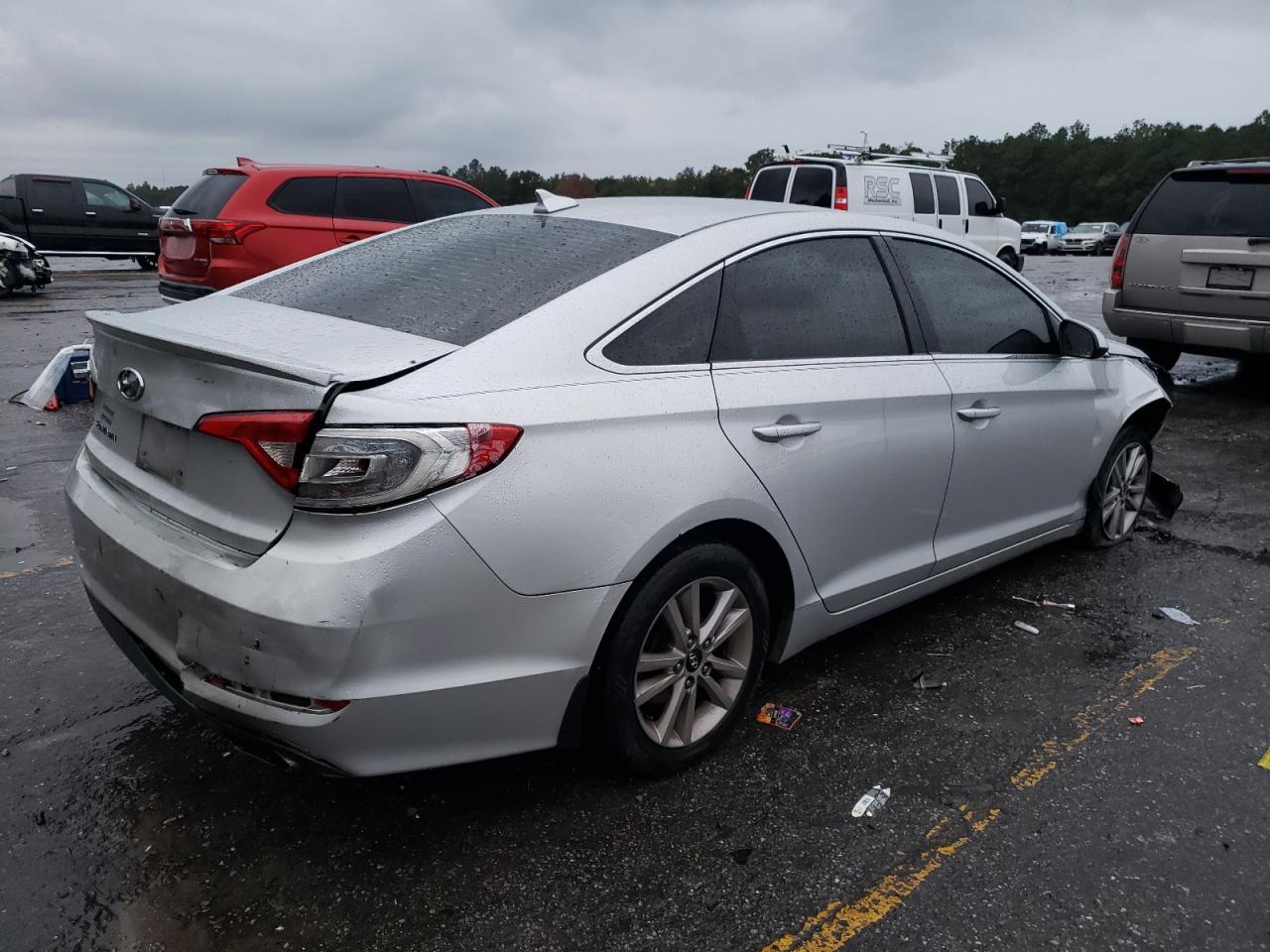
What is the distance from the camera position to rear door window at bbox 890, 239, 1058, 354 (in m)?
3.60

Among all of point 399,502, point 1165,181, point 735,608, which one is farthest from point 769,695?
point 1165,181

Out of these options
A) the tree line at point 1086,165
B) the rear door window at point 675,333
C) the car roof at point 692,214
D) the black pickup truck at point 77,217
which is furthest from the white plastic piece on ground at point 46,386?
the tree line at point 1086,165

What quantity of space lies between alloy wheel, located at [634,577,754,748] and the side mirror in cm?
219

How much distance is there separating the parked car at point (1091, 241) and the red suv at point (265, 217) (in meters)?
41.8

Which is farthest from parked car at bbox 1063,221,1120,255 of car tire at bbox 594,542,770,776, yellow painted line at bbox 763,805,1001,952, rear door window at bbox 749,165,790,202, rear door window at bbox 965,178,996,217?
yellow painted line at bbox 763,805,1001,952

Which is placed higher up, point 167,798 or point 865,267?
point 865,267

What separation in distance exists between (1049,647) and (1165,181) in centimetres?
628

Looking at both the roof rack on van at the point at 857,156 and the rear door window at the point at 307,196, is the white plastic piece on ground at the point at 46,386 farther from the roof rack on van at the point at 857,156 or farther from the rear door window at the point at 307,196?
the roof rack on van at the point at 857,156

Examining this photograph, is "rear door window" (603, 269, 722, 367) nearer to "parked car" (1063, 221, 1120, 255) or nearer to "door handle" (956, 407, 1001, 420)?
"door handle" (956, 407, 1001, 420)

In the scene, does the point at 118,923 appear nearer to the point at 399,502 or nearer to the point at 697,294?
the point at 399,502

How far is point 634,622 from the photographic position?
2.53 metres

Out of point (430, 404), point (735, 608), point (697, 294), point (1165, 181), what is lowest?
point (735, 608)

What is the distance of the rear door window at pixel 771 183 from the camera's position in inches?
622

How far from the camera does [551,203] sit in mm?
3414
